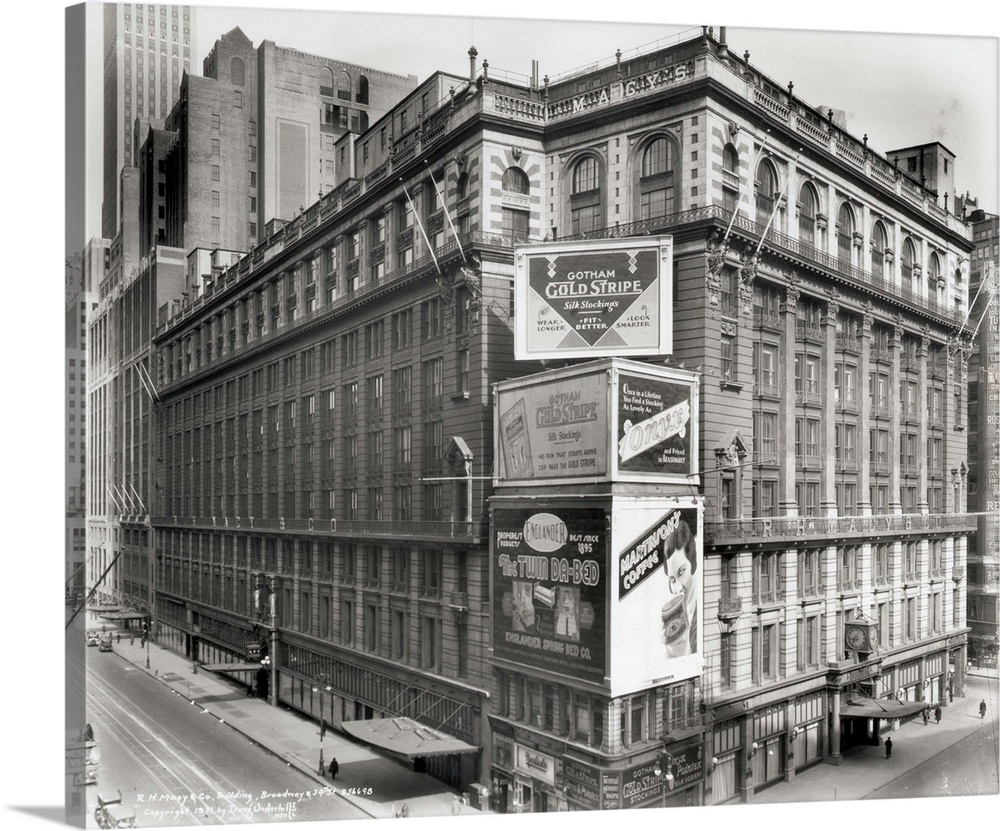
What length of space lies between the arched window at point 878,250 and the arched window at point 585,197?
11.2m

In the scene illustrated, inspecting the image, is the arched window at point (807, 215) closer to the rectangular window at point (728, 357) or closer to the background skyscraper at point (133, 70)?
the rectangular window at point (728, 357)

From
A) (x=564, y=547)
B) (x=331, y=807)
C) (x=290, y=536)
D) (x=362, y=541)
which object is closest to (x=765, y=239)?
(x=564, y=547)

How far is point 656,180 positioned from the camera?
2850 cm

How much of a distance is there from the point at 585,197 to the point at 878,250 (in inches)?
464

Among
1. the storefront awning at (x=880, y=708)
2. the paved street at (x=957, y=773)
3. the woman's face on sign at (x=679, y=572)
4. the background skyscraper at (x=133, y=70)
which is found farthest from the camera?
the storefront awning at (x=880, y=708)

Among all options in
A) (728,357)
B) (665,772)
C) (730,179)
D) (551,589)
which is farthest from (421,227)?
(665,772)

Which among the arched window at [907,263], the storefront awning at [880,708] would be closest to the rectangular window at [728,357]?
the arched window at [907,263]

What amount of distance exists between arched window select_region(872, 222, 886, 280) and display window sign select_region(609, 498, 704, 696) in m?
11.9

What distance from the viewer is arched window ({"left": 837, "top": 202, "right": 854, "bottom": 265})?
33.2 m

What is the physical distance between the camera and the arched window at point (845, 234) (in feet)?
109

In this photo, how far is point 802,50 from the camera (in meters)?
29.6

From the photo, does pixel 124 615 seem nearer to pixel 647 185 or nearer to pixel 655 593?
pixel 655 593

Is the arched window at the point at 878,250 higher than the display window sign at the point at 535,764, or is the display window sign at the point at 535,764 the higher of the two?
the arched window at the point at 878,250

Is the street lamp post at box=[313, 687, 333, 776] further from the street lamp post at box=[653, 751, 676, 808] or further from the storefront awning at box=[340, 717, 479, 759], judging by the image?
the street lamp post at box=[653, 751, 676, 808]
